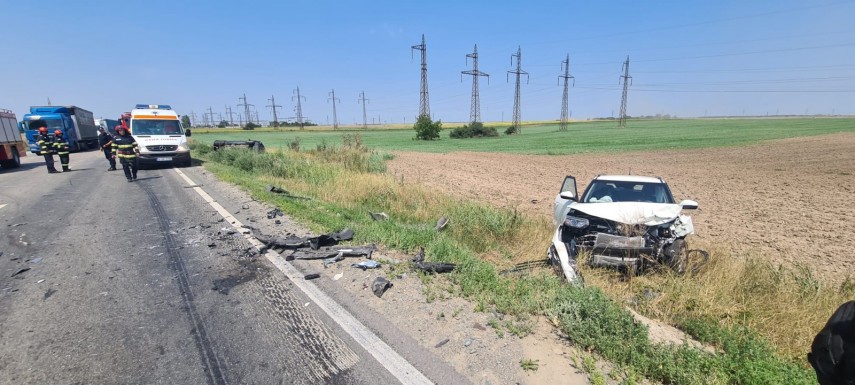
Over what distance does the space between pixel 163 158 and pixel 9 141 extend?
→ 29.8ft

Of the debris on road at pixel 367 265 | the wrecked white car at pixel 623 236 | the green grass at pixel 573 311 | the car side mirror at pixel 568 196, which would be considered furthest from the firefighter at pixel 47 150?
the wrecked white car at pixel 623 236

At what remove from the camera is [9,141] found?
17.8 metres

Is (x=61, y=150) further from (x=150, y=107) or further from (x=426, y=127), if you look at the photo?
(x=426, y=127)

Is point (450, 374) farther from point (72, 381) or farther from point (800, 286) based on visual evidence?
point (800, 286)

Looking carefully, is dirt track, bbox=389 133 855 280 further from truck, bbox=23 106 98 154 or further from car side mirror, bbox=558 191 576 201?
truck, bbox=23 106 98 154

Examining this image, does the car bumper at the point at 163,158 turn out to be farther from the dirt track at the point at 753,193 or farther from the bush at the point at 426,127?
the bush at the point at 426,127

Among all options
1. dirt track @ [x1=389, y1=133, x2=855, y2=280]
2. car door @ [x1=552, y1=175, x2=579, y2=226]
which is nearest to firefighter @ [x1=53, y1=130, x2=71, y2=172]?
dirt track @ [x1=389, y1=133, x2=855, y2=280]

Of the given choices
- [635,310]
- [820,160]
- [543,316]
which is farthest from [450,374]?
[820,160]

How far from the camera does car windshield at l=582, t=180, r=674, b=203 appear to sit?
6.09 metres

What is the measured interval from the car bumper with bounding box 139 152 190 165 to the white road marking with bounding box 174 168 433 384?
508 inches

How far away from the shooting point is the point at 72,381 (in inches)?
103

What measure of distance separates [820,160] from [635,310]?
25.7 metres

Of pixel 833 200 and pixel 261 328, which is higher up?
pixel 261 328

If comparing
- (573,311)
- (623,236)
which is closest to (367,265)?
(573,311)
